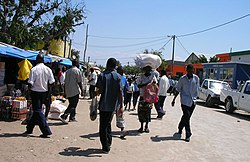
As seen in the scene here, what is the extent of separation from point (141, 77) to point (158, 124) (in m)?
2.25

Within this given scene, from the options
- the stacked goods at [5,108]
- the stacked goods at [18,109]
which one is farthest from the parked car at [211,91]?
the stacked goods at [5,108]

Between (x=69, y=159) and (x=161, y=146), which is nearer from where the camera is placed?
(x=69, y=159)

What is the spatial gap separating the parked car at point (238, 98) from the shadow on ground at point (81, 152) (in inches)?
402

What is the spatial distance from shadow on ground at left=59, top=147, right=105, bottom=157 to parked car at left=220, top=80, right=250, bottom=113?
1022 cm

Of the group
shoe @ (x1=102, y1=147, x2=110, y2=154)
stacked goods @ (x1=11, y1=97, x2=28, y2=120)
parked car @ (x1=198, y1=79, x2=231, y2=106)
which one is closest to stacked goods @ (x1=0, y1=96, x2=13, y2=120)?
stacked goods @ (x1=11, y1=97, x2=28, y2=120)

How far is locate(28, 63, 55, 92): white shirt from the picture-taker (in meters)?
6.64

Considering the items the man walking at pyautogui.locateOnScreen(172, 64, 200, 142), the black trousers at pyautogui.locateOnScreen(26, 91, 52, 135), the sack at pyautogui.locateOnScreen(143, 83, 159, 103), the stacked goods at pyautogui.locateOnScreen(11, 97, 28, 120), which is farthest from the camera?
the stacked goods at pyautogui.locateOnScreen(11, 97, 28, 120)

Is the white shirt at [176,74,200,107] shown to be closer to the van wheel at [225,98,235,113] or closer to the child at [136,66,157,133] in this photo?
the child at [136,66,157,133]

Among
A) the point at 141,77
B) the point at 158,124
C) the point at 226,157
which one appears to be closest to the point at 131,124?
the point at 158,124

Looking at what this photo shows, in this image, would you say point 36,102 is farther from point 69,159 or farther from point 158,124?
point 158,124

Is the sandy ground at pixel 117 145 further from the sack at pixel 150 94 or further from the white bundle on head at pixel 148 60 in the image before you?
the white bundle on head at pixel 148 60

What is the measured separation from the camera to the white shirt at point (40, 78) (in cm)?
664

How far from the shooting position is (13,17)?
21.5 metres

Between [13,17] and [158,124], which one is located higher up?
[13,17]
